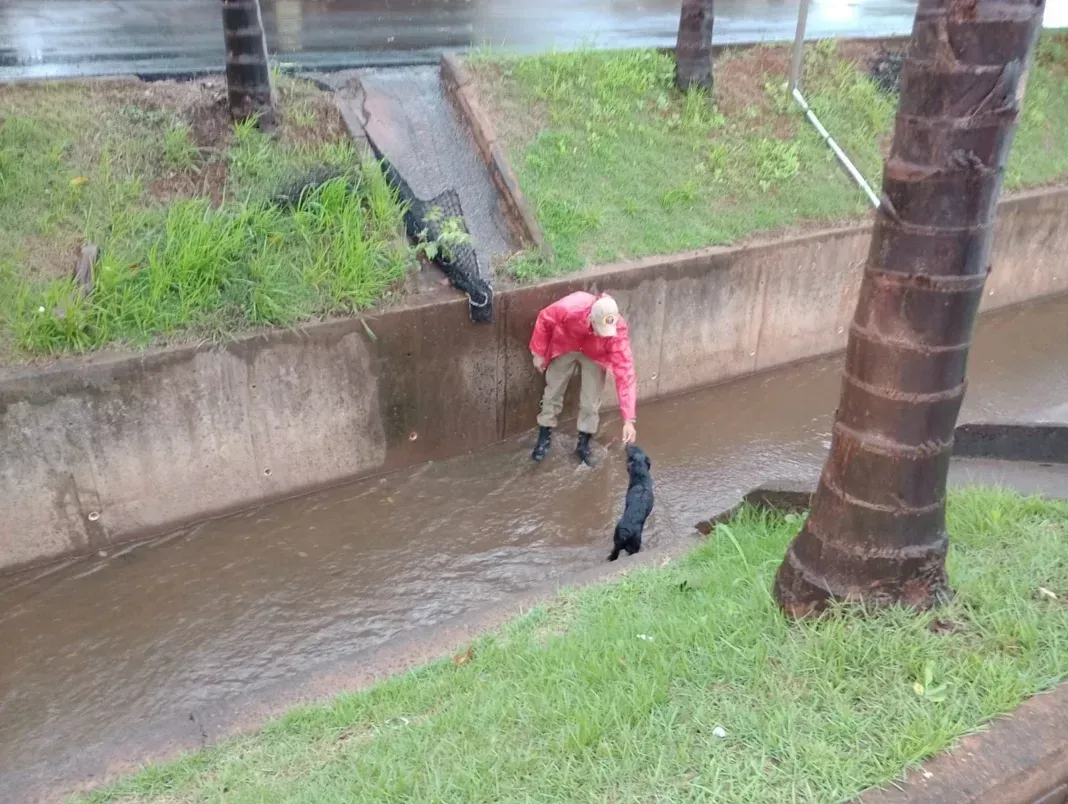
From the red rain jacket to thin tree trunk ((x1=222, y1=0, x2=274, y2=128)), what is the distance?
294 centimetres

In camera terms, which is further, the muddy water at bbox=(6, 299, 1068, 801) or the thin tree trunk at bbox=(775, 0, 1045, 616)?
the muddy water at bbox=(6, 299, 1068, 801)

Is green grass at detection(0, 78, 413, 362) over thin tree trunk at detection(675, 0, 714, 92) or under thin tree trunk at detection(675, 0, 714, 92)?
under

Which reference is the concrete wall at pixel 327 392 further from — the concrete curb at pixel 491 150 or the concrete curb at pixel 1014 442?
the concrete curb at pixel 1014 442

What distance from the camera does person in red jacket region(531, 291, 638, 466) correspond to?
18.8 feet

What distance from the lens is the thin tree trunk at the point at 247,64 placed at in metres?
6.82

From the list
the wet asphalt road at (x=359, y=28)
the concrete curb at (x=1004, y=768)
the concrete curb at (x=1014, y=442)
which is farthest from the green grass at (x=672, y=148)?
the concrete curb at (x=1004, y=768)

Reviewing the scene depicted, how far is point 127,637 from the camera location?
503cm

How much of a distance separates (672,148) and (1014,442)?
4.86m

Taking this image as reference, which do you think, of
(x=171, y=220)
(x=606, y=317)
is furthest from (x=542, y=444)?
(x=171, y=220)

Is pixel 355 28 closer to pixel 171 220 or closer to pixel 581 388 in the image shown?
pixel 171 220

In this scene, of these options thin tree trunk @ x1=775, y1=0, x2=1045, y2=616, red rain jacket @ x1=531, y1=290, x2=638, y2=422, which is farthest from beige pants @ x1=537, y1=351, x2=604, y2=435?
thin tree trunk @ x1=775, y1=0, x2=1045, y2=616

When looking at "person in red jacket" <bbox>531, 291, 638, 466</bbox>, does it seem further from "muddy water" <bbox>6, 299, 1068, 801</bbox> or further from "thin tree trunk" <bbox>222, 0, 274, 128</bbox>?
"thin tree trunk" <bbox>222, 0, 274, 128</bbox>

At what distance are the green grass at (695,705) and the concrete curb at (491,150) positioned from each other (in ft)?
13.8

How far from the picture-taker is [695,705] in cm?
278
